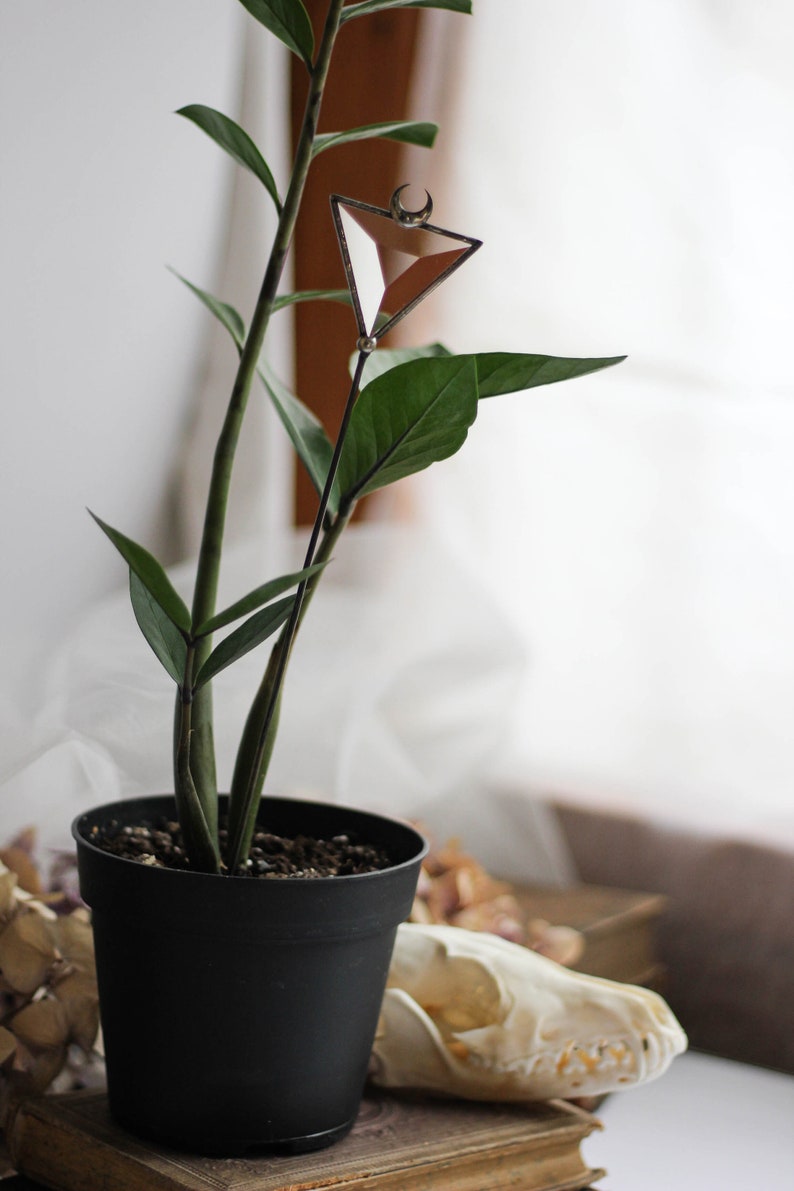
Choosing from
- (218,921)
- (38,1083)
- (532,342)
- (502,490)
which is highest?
(532,342)

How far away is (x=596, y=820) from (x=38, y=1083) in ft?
2.30

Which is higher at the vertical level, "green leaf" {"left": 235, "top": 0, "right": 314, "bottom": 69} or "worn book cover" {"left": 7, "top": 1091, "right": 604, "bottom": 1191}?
"green leaf" {"left": 235, "top": 0, "right": 314, "bottom": 69}

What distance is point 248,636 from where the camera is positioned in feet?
1.85

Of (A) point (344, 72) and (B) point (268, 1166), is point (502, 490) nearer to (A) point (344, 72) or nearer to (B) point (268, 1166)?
(A) point (344, 72)

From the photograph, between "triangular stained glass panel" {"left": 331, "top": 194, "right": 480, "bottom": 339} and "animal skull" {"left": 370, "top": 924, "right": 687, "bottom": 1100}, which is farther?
"animal skull" {"left": 370, "top": 924, "right": 687, "bottom": 1100}

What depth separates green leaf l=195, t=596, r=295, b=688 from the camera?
1.84ft

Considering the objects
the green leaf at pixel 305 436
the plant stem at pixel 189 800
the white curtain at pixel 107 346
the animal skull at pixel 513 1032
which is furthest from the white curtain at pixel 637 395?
the plant stem at pixel 189 800

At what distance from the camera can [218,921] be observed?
1.90ft

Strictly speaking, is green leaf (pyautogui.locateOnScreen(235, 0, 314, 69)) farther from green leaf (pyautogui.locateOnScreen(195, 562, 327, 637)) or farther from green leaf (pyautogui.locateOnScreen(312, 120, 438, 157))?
green leaf (pyautogui.locateOnScreen(195, 562, 327, 637))

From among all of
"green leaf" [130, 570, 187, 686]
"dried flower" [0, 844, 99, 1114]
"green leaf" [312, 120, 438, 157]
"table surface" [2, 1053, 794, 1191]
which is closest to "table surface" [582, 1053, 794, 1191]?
"table surface" [2, 1053, 794, 1191]

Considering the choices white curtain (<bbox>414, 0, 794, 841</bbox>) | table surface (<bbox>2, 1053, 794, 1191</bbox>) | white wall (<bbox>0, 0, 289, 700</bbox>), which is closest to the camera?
table surface (<bbox>2, 1053, 794, 1191</bbox>)

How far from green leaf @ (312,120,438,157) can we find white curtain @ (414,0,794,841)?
577 millimetres

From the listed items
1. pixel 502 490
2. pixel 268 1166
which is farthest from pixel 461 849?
pixel 268 1166

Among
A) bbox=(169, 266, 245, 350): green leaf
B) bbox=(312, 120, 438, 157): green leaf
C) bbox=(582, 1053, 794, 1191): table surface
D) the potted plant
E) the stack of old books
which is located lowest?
bbox=(582, 1053, 794, 1191): table surface
